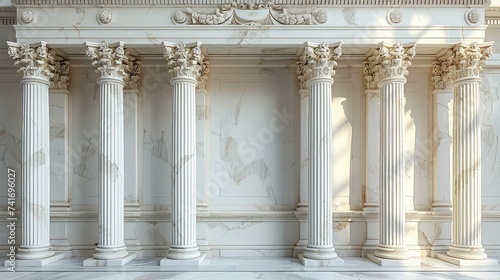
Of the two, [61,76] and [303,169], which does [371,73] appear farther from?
[61,76]

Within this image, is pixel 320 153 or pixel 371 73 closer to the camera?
pixel 320 153

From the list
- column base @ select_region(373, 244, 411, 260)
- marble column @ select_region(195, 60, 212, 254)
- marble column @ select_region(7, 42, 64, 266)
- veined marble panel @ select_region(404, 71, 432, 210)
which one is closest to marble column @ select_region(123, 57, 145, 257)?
marble column @ select_region(195, 60, 212, 254)

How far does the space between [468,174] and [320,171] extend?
361 centimetres

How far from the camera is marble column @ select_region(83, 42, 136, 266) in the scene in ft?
31.8

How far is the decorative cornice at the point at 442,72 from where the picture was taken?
1057 centimetres

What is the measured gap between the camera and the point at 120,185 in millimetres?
9953

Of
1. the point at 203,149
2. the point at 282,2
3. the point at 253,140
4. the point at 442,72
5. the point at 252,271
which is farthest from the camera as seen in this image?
the point at 253,140

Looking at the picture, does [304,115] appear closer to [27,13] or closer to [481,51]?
[481,51]

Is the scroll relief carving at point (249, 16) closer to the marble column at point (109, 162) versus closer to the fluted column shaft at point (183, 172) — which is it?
the fluted column shaft at point (183, 172)

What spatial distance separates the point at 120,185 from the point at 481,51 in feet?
30.7

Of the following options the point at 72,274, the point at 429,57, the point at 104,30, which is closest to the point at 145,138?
the point at 104,30

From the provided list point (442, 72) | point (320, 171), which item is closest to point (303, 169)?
point (320, 171)

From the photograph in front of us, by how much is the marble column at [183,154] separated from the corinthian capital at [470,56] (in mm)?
6270

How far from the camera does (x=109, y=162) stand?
9.82 meters
